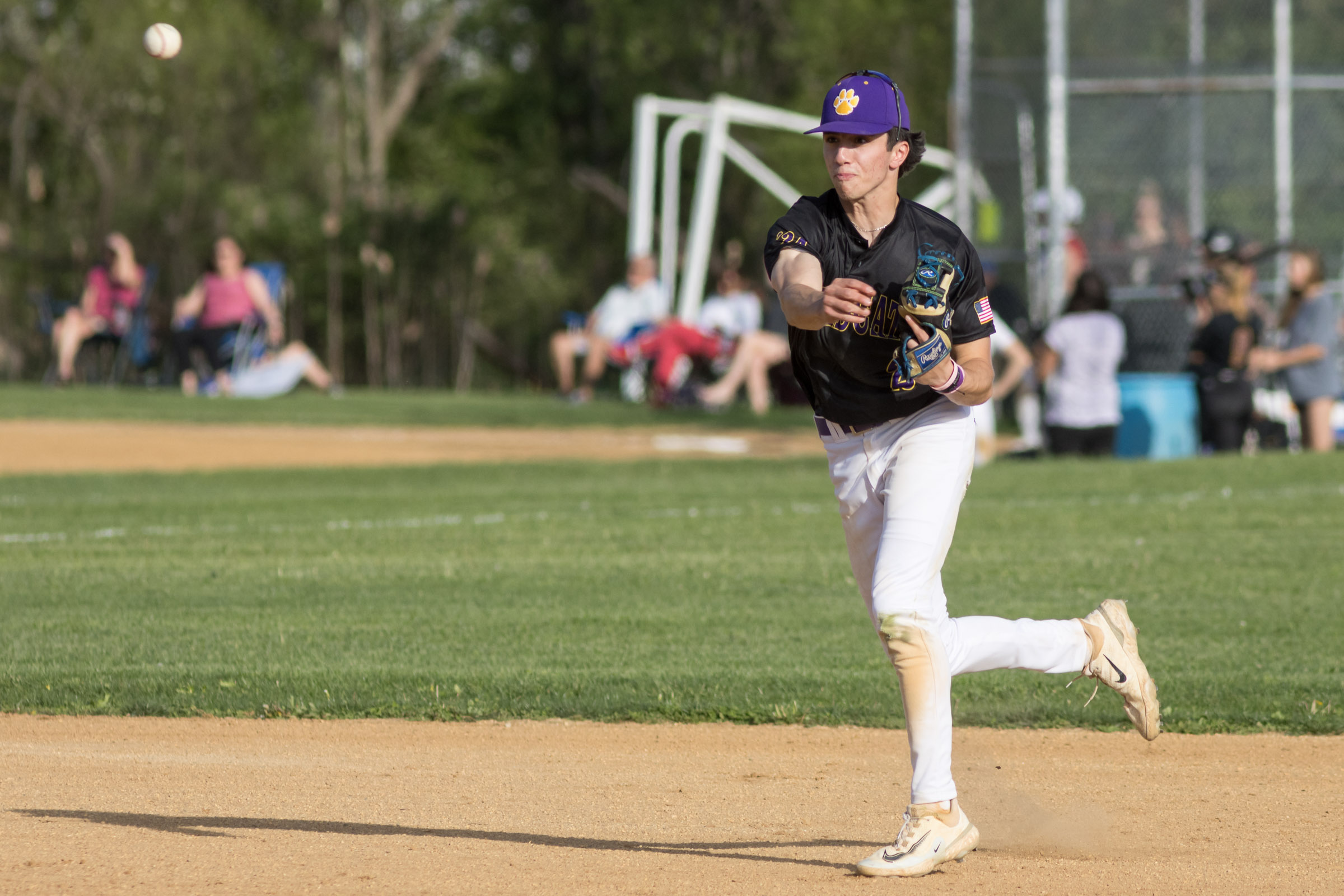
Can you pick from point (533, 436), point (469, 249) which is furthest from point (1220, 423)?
point (469, 249)

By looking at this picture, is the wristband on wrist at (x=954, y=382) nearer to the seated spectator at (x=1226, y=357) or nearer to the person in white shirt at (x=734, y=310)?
the seated spectator at (x=1226, y=357)

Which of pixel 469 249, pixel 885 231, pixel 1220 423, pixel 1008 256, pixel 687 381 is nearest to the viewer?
pixel 885 231

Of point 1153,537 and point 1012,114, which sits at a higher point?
point 1012,114

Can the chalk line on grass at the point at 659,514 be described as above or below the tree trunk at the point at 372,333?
below

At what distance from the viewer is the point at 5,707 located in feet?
21.9

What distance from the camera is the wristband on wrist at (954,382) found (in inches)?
173

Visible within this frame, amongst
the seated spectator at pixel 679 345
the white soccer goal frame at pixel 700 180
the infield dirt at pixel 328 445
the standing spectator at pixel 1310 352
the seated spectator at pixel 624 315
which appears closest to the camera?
the standing spectator at pixel 1310 352

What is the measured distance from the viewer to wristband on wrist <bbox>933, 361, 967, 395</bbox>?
4.40 metres

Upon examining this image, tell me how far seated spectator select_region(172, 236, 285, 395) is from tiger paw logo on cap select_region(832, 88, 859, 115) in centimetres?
1782

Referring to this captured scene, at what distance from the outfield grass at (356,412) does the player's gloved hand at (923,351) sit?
1437cm

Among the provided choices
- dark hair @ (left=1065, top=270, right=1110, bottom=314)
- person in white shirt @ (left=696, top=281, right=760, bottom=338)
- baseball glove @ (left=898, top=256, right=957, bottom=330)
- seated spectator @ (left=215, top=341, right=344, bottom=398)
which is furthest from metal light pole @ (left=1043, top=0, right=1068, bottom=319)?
baseball glove @ (left=898, top=256, right=957, bottom=330)

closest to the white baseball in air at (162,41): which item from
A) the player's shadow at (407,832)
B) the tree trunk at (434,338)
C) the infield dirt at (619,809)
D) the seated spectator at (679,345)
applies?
the infield dirt at (619,809)

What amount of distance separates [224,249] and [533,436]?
5857mm

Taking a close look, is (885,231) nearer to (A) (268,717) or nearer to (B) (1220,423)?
(A) (268,717)
